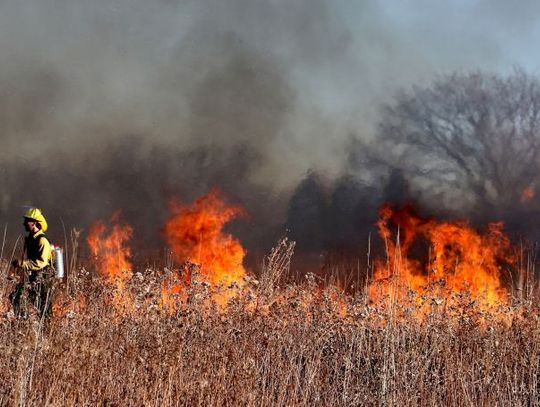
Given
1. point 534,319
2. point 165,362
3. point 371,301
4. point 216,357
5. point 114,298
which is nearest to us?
point 165,362

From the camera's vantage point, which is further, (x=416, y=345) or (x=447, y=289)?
(x=447, y=289)

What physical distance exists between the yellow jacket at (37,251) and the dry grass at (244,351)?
2.46 meters

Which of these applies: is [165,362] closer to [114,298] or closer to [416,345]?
[114,298]

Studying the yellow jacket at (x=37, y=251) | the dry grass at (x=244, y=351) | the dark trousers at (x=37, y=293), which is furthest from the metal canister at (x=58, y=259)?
the dry grass at (x=244, y=351)

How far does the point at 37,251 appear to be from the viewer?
9648mm

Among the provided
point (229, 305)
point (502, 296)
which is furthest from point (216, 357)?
point (502, 296)

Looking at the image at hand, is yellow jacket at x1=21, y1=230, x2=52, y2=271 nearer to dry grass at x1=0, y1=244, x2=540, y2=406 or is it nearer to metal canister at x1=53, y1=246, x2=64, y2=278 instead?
metal canister at x1=53, y1=246, x2=64, y2=278

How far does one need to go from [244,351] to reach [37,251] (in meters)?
5.12

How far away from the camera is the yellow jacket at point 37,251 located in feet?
31.1

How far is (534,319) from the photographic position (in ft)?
25.5

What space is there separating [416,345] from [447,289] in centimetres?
106

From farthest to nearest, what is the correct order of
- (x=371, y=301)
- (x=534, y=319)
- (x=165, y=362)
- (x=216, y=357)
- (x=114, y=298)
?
(x=371, y=301), (x=534, y=319), (x=114, y=298), (x=216, y=357), (x=165, y=362)

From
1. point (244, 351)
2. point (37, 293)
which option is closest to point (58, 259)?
point (37, 293)

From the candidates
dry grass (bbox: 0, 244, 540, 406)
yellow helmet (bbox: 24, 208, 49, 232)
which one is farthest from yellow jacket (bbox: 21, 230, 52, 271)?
dry grass (bbox: 0, 244, 540, 406)
